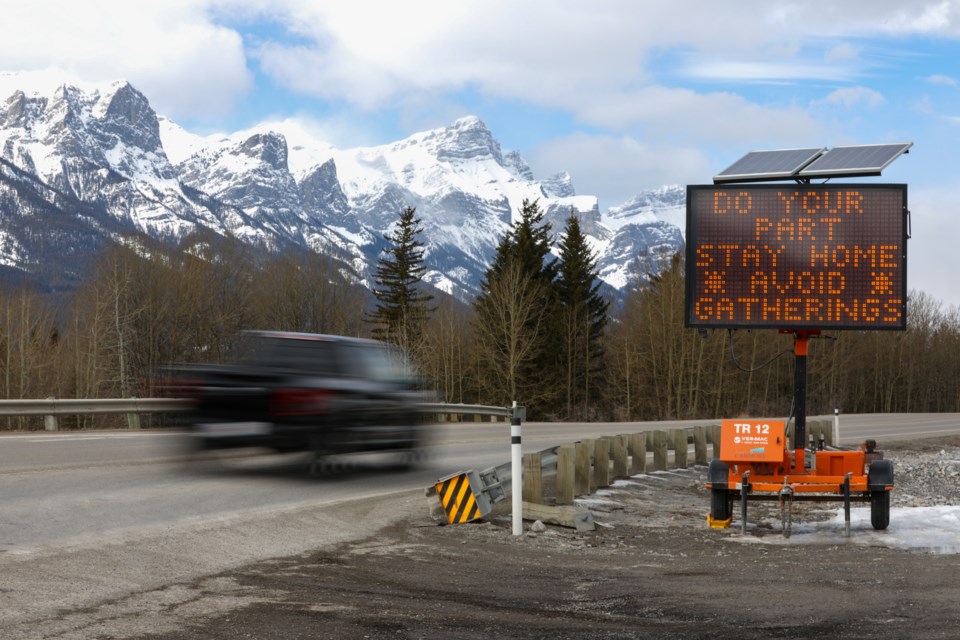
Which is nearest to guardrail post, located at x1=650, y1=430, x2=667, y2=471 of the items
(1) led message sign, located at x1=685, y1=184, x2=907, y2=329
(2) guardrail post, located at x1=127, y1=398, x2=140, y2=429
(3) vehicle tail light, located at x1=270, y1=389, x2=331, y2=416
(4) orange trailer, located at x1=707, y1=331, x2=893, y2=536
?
(1) led message sign, located at x1=685, y1=184, x2=907, y2=329

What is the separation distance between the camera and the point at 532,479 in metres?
11.9

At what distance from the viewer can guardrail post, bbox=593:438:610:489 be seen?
15.5 m

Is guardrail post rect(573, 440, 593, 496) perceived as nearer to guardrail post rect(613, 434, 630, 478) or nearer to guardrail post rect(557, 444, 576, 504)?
guardrail post rect(557, 444, 576, 504)

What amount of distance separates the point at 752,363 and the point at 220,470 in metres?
54.2

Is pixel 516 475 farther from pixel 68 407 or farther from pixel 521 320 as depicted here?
pixel 521 320

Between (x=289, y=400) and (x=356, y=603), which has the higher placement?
(x=289, y=400)

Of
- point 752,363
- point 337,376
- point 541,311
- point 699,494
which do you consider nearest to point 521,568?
point 337,376

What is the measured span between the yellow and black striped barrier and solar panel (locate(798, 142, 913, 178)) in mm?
5846

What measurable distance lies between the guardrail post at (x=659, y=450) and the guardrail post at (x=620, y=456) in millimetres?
1569

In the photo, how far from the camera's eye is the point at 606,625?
6.43 meters

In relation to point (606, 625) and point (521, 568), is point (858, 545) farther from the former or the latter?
point (606, 625)

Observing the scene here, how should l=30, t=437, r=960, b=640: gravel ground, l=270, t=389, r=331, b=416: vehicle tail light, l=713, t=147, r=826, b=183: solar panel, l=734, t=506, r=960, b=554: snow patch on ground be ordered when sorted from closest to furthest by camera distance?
l=30, t=437, r=960, b=640: gravel ground → l=734, t=506, r=960, b=554: snow patch on ground → l=270, t=389, r=331, b=416: vehicle tail light → l=713, t=147, r=826, b=183: solar panel

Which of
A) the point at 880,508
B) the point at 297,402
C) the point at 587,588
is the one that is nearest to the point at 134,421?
the point at 297,402

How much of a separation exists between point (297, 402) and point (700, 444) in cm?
1062
